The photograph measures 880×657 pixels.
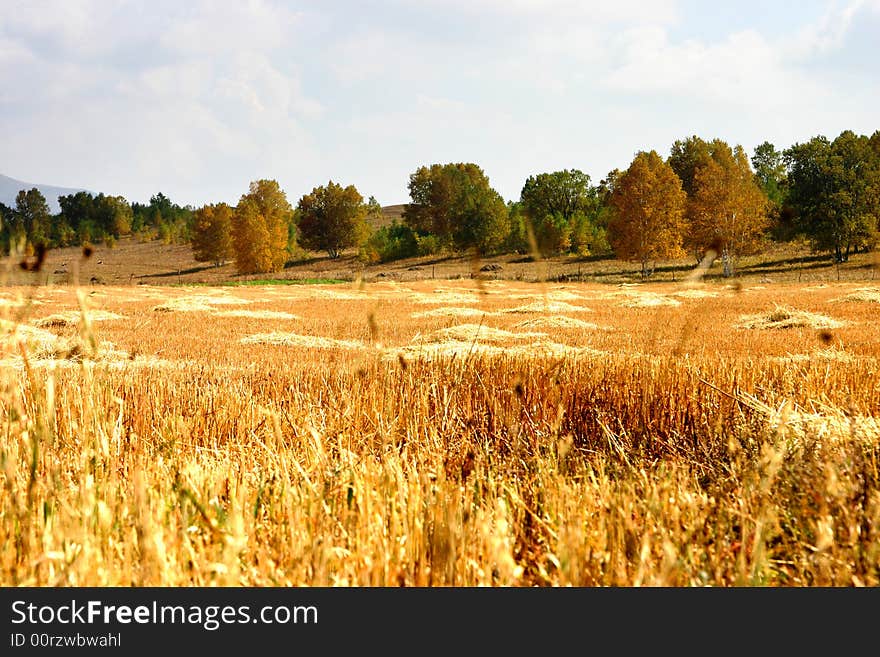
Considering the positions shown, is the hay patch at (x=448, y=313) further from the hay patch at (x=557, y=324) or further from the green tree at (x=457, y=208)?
the green tree at (x=457, y=208)

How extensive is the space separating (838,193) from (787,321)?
40.3 metres

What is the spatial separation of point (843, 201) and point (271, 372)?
51267mm

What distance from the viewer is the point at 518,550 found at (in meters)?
3.34

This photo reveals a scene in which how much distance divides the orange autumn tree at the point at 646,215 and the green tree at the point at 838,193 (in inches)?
338

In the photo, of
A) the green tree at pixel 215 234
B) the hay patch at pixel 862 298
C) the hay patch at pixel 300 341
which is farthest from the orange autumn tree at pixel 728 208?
the green tree at pixel 215 234

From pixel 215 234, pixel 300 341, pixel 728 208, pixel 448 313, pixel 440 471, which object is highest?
pixel 215 234

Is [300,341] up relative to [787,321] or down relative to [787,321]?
up

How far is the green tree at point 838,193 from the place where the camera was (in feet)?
156

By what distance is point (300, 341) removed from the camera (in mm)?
12281

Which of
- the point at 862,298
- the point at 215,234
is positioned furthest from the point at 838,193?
the point at 215,234

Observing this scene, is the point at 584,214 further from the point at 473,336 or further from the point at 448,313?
the point at 473,336

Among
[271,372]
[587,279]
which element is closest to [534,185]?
[587,279]

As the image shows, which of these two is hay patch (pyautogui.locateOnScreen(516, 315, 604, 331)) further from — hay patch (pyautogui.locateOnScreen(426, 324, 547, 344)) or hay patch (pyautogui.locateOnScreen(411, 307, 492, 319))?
hay patch (pyautogui.locateOnScreen(411, 307, 492, 319))
